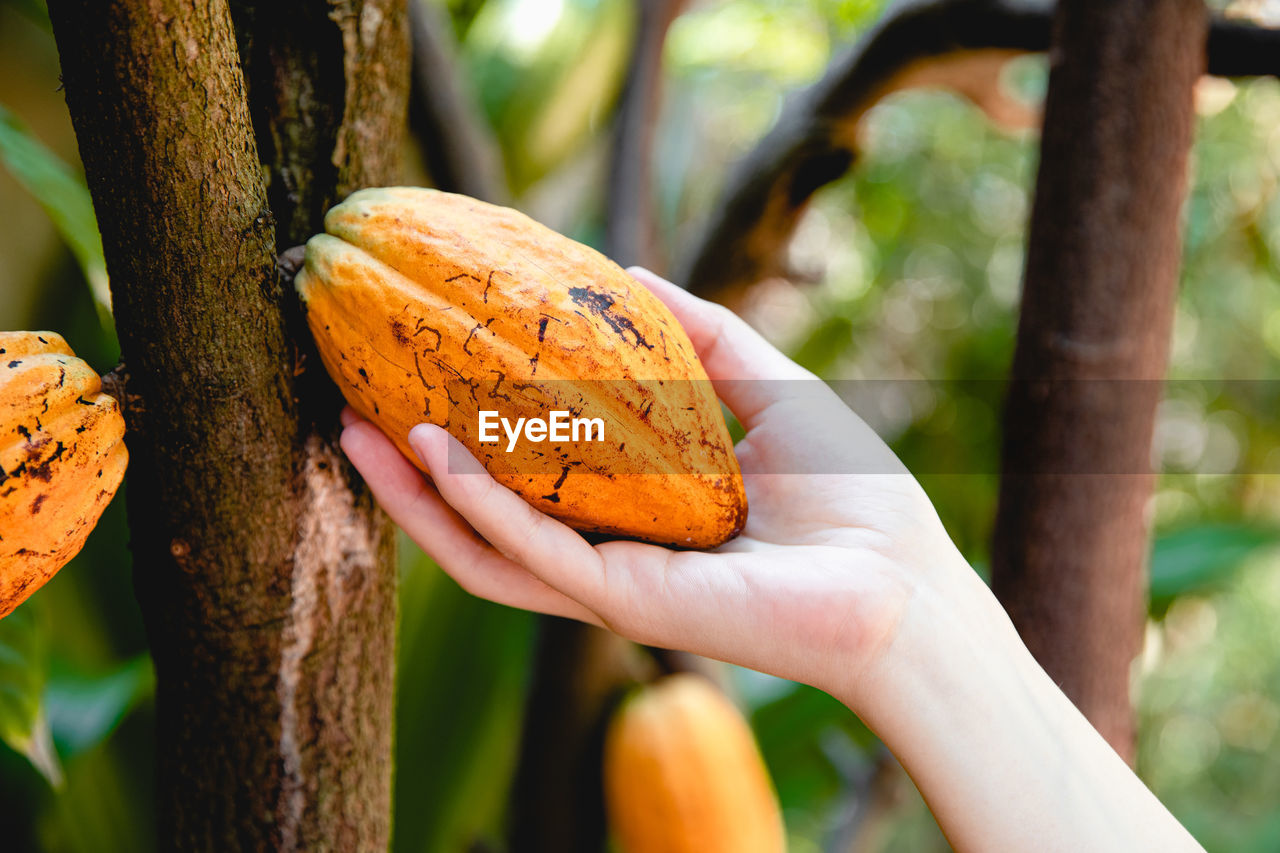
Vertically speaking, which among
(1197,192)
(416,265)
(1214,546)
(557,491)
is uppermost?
(1197,192)

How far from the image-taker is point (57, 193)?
638 millimetres

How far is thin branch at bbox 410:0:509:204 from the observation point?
34.4 inches

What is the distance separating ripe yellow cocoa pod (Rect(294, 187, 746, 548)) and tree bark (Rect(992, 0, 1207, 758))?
41 cm

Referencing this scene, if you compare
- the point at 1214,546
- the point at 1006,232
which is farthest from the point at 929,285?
the point at 1214,546

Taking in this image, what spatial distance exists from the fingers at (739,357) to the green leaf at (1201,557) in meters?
0.71

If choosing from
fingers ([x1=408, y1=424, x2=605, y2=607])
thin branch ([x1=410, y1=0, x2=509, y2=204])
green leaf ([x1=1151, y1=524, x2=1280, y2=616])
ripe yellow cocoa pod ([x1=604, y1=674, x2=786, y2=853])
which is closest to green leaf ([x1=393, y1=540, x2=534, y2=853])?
ripe yellow cocoa pod ([x1=604, y1=674, x2=786, y2=853])

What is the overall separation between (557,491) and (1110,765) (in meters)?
0.37

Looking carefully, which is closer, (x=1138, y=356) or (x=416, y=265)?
(x=416, y=265)

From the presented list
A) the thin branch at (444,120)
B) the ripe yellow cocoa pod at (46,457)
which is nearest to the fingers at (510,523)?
the ripe yellow cocoa pod at (46,457)

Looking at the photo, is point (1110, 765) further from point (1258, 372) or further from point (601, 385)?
point (1258, 372)

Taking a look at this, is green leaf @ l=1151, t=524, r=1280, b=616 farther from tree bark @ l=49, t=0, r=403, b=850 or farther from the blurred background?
tree bark @ l=49, t=0, r=403, b=850

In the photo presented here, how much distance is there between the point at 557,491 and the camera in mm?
461

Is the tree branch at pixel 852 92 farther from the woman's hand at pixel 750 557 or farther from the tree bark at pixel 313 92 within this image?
the tree bark at pixel 313 92

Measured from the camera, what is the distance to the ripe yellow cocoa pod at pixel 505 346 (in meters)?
0.43
